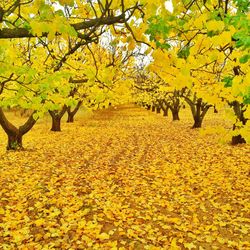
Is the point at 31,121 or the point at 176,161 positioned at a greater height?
the point at 31,121

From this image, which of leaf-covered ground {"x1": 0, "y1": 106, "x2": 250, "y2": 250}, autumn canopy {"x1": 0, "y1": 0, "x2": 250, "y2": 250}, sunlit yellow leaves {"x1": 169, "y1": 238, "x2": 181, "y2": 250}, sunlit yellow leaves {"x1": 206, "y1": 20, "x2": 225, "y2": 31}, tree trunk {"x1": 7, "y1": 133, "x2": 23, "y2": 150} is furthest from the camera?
tree trunk {"x1": 7, "y1": 133, "x2": 23, "y2": 150}

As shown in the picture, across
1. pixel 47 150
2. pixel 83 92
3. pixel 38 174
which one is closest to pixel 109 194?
pixel 38 174

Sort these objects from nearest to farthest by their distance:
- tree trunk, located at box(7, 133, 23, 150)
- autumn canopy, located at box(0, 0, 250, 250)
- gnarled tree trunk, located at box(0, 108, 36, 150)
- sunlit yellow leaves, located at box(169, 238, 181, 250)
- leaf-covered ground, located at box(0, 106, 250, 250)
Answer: autumn canopy, located at box(0, 0, 250, 250)
sunlit yellow leaves, located at box(169, 238, 181, 250)
leaf-covered ground, located at box(0, 106, 250, 250)
gnarled tree trunk, located at box(0, 108, 36, 150)
tree trunk, located at box(7, 133, 23, 150)

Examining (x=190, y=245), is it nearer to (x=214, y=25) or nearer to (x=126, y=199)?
(x=126, y=199)

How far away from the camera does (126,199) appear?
8.88 metres

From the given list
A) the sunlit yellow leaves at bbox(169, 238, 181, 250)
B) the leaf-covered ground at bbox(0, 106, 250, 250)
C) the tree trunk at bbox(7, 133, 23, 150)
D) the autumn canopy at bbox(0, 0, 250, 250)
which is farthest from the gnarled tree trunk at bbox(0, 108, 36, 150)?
the sunlit yellow leaves at bbox(169, 238, 181, 250)

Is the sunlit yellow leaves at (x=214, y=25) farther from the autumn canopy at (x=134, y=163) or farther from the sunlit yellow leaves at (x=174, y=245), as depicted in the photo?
the sunlit yellow leaves at (x=174, y=245)

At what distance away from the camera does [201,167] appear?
12.3m

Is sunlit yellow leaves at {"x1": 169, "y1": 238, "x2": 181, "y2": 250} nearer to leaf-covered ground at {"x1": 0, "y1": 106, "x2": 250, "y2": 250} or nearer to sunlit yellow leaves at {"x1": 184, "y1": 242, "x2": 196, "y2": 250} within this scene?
leaf-covered ground at {"x1": 0, "y1": 106, "x2": 250, "y2": 250}

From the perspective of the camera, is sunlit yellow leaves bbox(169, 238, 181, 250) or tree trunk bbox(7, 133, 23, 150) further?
tree trunk bbox(7, 133, 23, 150)

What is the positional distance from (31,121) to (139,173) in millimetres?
6902

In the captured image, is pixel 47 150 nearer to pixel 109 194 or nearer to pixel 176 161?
pixel 176 161

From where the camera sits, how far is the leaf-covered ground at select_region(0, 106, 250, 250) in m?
6.68

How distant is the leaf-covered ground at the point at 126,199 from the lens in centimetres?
668
